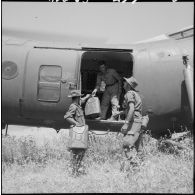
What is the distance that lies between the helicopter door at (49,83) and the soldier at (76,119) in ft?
1.49

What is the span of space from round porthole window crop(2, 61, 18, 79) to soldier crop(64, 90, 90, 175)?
5.42ft

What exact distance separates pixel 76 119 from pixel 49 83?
4.20 ft

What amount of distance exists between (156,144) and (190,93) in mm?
2818

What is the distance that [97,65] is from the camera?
11.1 meters

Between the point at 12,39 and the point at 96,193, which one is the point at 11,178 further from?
the point at 12,39

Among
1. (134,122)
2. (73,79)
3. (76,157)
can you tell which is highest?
(73,79)

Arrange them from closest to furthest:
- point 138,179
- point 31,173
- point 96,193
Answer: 1. point 96,193
2. point 138,179
3. point 31,173

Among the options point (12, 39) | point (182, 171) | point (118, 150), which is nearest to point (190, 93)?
point (182, 171)

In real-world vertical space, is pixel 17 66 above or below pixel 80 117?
above

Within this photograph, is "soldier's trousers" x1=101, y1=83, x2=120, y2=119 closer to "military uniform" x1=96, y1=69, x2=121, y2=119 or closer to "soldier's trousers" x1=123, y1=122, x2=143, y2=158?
"military uniform" x1=96, y1=69, x2=121, y2=119

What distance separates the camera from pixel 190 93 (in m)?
6.95

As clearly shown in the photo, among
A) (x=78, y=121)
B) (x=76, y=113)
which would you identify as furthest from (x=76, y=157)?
(x=76, y=113)

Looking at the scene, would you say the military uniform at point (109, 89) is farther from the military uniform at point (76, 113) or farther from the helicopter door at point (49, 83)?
the military uniform at point (76, 113)

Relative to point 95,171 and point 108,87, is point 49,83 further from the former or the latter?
point 95,171
